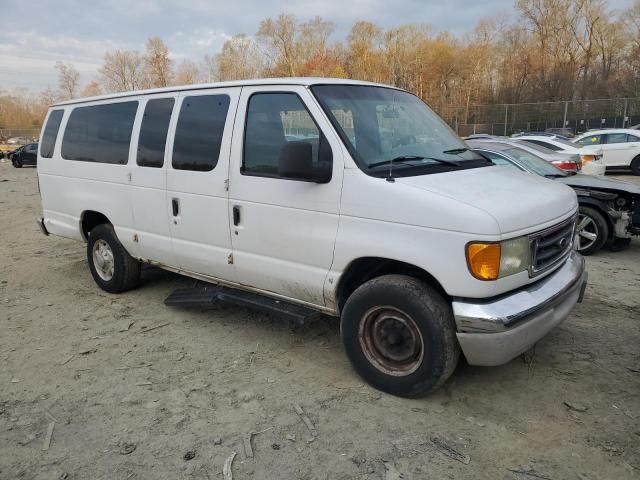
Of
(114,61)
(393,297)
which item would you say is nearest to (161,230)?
(393,297)

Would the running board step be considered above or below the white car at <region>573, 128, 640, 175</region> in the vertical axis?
below

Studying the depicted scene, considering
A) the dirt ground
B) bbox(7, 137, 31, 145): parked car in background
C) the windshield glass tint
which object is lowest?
bbox(7, 137, 31, 145): parked car in background

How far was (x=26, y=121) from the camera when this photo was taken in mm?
75750

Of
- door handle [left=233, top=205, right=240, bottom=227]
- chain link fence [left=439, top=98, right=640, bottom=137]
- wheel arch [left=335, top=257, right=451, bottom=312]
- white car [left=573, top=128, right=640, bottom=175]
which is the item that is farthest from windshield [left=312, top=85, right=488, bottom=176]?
chain link fence [left=439, top=98, right=640, bottom=137]

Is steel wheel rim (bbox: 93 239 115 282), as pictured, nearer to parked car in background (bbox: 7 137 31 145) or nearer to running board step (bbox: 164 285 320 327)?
running board step (bbox: 164 285 320 327)

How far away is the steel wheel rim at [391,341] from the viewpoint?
3467 mm

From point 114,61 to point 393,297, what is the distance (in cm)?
6905

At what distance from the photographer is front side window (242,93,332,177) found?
3.77 meters

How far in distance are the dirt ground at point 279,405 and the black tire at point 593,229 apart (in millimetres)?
1825

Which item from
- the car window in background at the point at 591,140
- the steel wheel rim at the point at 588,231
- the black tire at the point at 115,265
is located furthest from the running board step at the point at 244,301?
the car window in background at the point at 591,140

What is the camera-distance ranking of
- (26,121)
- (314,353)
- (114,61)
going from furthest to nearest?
(26,121), (114,61), (314,353)

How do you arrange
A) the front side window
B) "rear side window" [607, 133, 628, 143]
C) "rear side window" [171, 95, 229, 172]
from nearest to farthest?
the front side window, "rear side window" [171, 95, 229, 172], "rear side window" [607, 133, 628, 143]

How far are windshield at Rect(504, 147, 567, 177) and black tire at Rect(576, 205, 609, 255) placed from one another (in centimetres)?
94

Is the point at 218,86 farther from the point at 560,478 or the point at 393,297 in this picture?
the point at 560,478
